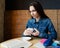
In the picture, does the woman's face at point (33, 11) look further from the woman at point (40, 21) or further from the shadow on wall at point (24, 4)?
the shadow on wall at point (24, 4)

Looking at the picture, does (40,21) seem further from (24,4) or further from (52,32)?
(24,4)

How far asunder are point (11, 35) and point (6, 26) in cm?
23

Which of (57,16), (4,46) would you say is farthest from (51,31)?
(57,16)

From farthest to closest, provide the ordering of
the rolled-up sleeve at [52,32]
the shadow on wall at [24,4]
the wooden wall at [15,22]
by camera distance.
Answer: the wooden wall at [15,22], the shadow on wall at [24,4], the rolled-up sleeve at [52,32]

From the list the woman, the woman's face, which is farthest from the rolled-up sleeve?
the woman's face

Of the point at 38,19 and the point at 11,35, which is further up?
the point at 38,19

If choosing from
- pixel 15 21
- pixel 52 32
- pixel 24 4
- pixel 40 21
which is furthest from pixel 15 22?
pixel 52 32

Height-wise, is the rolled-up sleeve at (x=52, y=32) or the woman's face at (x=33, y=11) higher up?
the woman's face at (x=33, y=11)

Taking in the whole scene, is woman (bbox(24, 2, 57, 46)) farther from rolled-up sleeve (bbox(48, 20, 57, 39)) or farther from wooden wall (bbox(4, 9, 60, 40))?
wooden wall (bbox(4, 9, 60, 40))

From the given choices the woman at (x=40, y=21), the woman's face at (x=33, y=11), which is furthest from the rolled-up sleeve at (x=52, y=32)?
the woman's face at (x=33, y=11)


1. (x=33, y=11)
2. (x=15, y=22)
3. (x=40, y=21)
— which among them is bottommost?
(x=15, y=22)

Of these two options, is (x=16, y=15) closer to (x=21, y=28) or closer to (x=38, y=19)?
(x=21, y=28)

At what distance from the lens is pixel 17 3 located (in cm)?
376

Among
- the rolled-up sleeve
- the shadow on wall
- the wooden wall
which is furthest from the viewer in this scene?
the wooden wall
